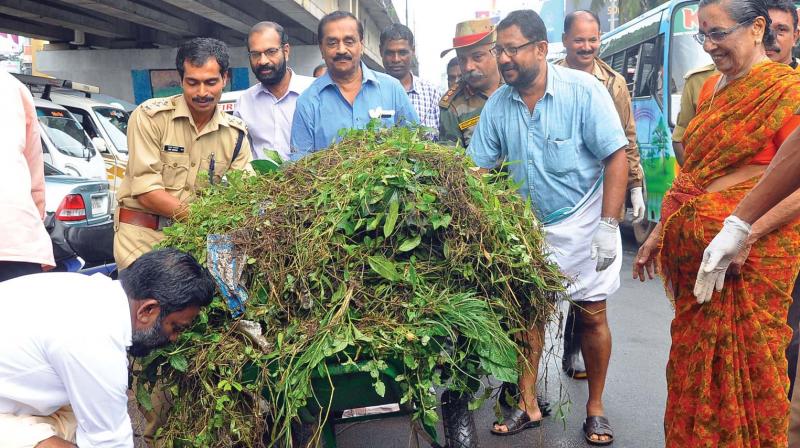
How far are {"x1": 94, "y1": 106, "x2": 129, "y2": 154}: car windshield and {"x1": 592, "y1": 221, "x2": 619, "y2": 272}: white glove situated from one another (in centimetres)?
869

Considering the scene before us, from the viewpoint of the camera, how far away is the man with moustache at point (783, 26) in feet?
14.5

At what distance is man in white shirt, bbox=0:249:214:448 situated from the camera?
7.95 ft

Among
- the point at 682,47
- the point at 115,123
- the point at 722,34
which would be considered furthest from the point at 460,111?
the point at 115,123

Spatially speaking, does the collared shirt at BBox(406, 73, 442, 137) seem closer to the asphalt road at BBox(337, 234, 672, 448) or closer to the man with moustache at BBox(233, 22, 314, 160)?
the man with moustache at BBox(233, 22, 314, 160)

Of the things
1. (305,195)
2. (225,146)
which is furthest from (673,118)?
(305,195)

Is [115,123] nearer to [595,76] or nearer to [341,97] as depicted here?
[341,97]

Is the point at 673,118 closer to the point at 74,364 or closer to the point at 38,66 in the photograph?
the point at 74,364

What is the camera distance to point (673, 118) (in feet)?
33.2

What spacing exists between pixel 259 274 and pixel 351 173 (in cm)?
51

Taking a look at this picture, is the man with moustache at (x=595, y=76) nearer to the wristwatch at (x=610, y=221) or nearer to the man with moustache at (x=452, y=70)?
the wristwatch at (x=610, y=221)

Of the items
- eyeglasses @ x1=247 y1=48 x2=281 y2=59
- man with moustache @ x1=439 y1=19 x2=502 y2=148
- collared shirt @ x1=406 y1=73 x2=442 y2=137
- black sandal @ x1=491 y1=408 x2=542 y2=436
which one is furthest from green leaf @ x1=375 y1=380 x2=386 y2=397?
collared shirt @ x1=406 y1=73 x2=442 y2=137

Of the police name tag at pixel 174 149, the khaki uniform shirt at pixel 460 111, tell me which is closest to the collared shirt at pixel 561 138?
the khaki uniform shirt at pixel 460 111

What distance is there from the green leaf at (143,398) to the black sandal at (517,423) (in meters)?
1.98

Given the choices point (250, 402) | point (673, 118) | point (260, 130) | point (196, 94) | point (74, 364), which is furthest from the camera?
point (673, 118)
